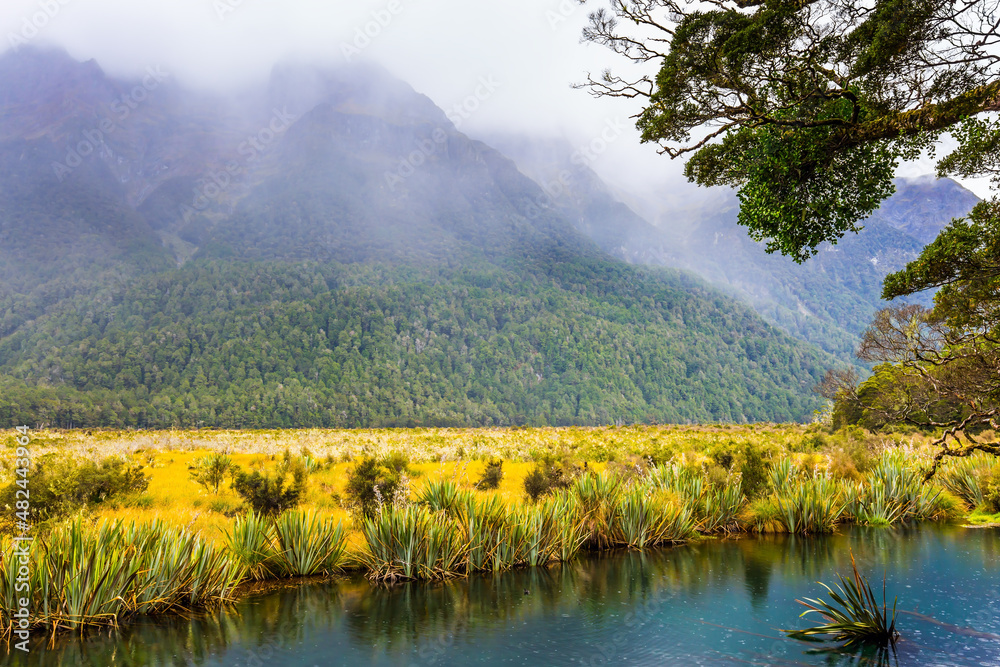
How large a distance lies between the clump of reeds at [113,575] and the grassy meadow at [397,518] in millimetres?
22

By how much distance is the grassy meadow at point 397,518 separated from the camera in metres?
7.85

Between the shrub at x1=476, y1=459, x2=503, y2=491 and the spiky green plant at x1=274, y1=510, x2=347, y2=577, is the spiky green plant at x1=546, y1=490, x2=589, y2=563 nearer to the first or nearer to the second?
the spiky green plant at x1=274, y1=510, x2=347, y2=577

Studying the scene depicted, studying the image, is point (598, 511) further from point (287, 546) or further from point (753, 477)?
point (287, 546)

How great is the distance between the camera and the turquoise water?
273 inches

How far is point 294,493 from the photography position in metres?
13.8

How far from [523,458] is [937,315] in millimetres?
18025

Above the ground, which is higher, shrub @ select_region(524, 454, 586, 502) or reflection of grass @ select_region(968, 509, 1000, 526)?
shrub @ select_region(524, 454, 586, 502)

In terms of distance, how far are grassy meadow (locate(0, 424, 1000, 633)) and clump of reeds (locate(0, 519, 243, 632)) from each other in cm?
2

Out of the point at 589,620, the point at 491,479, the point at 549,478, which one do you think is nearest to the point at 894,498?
the point at 549,478

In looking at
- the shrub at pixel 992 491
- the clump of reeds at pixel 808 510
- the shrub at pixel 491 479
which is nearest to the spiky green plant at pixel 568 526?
the clump of reeds at pixel 808 510

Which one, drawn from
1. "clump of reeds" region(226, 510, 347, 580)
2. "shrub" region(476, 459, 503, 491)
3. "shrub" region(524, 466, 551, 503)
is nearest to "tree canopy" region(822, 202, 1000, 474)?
"shrub" region(524, 466, 551, 503)

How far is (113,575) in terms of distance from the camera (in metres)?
7.63

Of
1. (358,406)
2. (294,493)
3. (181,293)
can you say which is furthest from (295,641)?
(181,293)

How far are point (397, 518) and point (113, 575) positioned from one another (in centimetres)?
415
